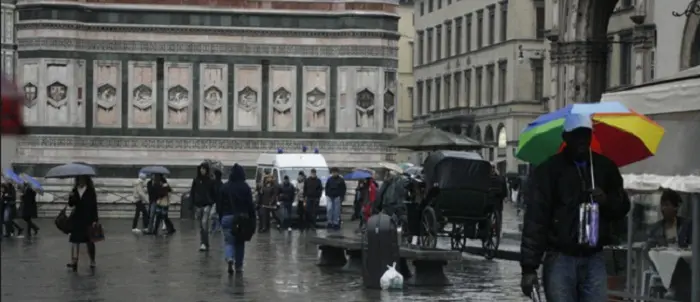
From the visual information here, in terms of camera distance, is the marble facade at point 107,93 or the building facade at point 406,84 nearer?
the marble facade at point 107,93

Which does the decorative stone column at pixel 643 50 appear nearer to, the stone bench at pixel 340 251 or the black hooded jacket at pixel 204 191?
the black hooded jacket at pixel 204 191

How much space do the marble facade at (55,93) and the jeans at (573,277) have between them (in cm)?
4256

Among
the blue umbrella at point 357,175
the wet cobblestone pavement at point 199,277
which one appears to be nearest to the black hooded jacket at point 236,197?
the wet cobblestone pavement at point 199,277

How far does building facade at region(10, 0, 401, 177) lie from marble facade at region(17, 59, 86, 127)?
0.11 ft

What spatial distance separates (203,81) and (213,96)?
0.62 meters

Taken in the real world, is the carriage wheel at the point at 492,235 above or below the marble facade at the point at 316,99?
below

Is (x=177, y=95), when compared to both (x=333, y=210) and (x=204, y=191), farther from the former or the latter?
(x=204, y=191)

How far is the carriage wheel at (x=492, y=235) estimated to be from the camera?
28.9 meters

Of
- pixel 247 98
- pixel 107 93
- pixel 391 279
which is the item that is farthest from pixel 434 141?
pixel 391 279

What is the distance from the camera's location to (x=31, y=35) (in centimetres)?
5156

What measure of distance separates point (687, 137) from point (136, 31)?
126 feet

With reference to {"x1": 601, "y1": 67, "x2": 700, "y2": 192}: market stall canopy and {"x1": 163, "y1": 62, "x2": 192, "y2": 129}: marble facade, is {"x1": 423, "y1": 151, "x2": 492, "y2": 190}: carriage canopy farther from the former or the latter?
{"x1": 163, "y1": 62, "x2": 192, "y2": 129}: marble facade

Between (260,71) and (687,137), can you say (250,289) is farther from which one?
(260,71)

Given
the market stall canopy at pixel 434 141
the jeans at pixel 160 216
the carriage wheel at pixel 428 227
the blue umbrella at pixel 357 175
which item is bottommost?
the jeans at pixel 160 216
